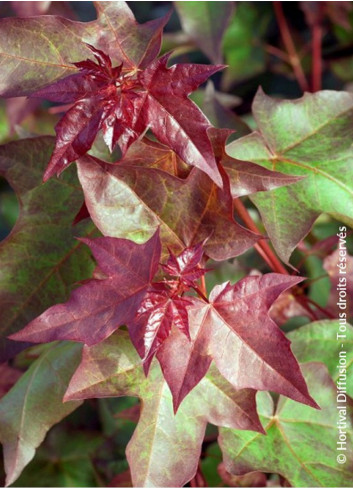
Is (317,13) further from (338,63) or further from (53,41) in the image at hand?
(53,41)

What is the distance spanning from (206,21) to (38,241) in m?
0.40

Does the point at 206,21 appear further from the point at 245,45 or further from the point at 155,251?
the point at 155,251

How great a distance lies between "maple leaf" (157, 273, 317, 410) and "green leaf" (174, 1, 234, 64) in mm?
414

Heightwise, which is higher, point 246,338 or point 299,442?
point 246,338

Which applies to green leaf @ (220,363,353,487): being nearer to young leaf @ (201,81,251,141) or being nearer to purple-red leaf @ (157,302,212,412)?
purple-red leaf @ (157,302,212,412)

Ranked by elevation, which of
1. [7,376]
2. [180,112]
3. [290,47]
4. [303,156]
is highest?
[180,112]

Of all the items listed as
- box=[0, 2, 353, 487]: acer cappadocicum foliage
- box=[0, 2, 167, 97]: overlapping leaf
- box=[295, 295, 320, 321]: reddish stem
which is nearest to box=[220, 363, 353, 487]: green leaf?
box=[0, 2, 353, 487]: acer cappadocicum foliage

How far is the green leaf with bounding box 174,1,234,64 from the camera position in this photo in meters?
0.82

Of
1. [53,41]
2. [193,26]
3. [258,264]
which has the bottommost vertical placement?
[258,264]

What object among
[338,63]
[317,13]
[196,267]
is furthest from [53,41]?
[338,63]

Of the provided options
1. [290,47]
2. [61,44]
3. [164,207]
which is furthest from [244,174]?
[290,47]

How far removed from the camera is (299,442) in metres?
0.61

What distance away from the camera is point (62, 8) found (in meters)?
0.95

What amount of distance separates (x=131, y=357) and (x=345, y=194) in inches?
9.9
